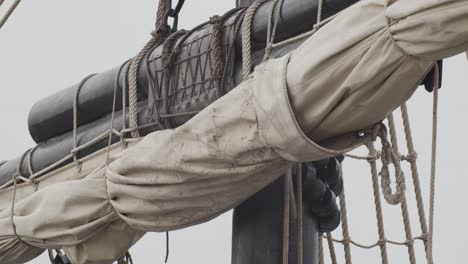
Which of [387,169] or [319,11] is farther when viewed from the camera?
[319,11]

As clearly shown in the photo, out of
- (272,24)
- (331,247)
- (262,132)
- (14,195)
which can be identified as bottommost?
(262,132)

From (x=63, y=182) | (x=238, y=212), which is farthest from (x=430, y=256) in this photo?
(x=63, y=182)

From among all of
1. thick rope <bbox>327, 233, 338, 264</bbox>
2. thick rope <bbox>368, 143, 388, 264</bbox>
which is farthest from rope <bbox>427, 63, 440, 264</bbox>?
thick rope <bbox>327, 233, 338, 264</bbox>

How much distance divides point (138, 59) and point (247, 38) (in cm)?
92

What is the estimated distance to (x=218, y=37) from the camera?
550 cm

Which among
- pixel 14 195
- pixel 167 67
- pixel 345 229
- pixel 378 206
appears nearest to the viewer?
pixel 167 67

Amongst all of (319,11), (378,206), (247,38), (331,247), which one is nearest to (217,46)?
(247,38)

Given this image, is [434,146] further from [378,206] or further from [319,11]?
[378,206]

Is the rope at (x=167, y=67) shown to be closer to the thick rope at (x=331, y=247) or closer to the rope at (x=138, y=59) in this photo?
the rope at (x=138, y=59)

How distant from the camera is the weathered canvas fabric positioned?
14.3 ft

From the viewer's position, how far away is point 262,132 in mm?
4691

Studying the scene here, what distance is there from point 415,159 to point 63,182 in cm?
163

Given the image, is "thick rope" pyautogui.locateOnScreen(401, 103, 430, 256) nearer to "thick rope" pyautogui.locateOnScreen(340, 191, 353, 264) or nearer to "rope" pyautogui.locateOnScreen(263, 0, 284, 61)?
"thick rope" pyautogui.locateOnScreen(340, 191, 353, 264)

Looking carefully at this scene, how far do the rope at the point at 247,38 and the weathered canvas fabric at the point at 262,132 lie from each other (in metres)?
0.31
